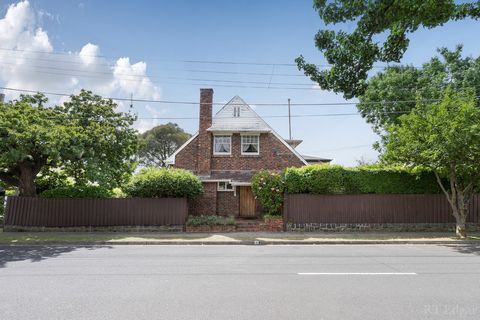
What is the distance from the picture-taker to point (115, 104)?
1970 centimetres

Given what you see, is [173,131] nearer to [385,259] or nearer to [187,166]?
[187,166]

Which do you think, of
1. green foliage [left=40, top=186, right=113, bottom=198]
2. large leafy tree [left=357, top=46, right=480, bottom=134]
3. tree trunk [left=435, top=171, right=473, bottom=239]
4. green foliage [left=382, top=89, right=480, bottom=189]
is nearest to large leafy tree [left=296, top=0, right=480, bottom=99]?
green foliage [left=382, top=89, right=480, bottom=189]

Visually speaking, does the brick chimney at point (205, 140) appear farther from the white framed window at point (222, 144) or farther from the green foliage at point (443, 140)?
the green foliage at point (443, 140)

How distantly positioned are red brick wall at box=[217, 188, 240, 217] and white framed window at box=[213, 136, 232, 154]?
2.93 m

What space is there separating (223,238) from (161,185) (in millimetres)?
4824

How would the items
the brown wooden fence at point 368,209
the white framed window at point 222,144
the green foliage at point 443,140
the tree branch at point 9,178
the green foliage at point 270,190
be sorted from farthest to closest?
the white framed window at point 222,144, the green foliage at point 270,190, the brown wooden fence at point 368,209, the tree branch at point 9,178, the green foliage at point 443,140

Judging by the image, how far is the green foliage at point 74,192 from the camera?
58.7 ft

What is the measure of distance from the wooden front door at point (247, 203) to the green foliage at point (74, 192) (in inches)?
328

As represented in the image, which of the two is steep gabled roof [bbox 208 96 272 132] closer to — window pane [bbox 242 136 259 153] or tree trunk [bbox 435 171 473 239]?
window pane [bbox 242 136 259 153]

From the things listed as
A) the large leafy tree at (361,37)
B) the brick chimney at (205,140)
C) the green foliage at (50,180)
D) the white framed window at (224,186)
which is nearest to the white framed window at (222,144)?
the brick chimney at (205,140)

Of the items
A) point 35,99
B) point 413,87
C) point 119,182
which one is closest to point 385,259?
point 119,182

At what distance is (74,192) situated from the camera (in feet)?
59.2

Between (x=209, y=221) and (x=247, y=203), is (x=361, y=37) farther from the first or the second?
(x=247, y=203)

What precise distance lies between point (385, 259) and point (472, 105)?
8.59m
